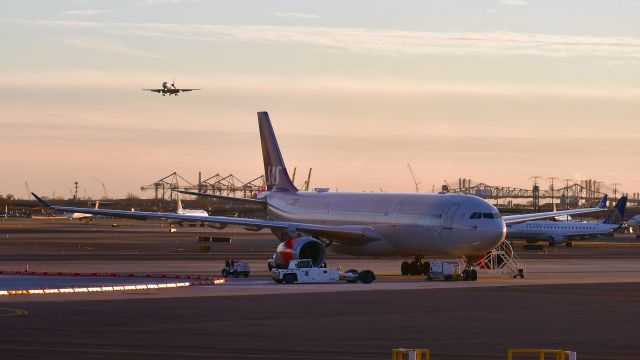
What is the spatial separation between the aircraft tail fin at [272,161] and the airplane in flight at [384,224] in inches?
162

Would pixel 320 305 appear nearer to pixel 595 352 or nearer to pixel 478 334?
pixel 478 334

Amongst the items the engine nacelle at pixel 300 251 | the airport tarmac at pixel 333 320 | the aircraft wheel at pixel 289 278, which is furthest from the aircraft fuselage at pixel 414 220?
the aircraft wheel at pixel 289 278

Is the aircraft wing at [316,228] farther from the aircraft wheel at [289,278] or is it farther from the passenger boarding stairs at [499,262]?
the aircraft wheel at [289,278]

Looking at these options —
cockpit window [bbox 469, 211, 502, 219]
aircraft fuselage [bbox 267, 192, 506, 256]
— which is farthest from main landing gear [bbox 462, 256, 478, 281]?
cockpit window [bbox 469, 211, 502, 219]

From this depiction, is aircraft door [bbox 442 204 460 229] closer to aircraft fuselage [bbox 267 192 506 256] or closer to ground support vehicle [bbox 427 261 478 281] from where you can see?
aircraft fuselage [bbox 267 192 506 256]

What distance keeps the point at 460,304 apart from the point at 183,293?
11.9 metres

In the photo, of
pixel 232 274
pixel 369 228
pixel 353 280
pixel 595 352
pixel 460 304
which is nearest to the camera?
pixel 595 352

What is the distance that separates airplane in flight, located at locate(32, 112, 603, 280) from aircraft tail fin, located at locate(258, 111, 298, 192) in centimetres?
412

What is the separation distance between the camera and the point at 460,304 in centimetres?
4806

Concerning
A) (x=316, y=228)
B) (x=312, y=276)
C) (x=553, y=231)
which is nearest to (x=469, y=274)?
(x=316, y=228)

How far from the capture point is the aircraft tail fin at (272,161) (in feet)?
282

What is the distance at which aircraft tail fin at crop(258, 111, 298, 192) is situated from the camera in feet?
282

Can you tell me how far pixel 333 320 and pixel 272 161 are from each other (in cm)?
4661

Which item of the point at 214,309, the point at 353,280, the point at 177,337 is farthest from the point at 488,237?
the point at 177,337
